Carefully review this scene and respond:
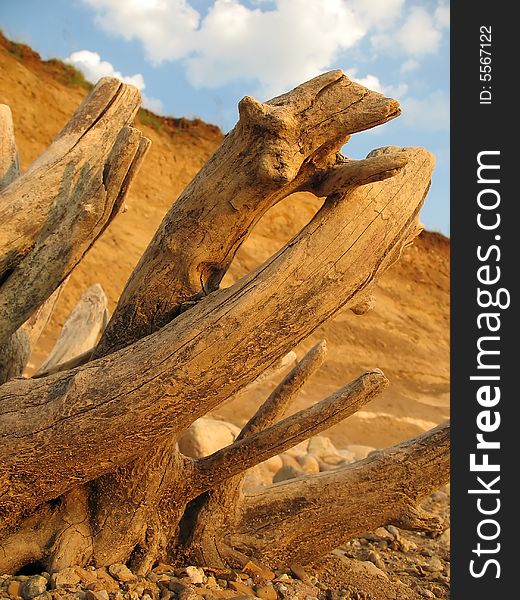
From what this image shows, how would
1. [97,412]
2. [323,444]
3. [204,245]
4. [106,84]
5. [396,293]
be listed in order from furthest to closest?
[396,293] → [323,444] → [106,84] → [204,245] → [97,412]

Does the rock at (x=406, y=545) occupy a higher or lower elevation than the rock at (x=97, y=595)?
higher

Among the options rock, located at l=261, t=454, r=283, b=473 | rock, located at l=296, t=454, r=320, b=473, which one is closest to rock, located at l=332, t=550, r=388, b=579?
rock, located at l=261, t=454, r=283, b=473

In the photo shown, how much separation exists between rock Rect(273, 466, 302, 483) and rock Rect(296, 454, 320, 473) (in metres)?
0.51

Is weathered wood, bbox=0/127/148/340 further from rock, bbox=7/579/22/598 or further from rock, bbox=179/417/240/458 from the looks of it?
rock, bbox=179/417/240/458

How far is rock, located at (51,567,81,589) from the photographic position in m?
2.36

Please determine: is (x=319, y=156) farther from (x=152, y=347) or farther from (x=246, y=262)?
(x=246, y=262)

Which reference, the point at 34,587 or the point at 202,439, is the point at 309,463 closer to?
the point at 202,439

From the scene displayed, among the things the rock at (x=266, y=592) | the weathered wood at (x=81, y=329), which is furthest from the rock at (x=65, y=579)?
the weathered wood at (x=81, y=329)

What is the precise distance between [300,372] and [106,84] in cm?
172

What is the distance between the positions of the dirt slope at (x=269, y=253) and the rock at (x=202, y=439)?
321cm

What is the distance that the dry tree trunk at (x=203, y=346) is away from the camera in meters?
2.22

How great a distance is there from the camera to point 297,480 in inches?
114

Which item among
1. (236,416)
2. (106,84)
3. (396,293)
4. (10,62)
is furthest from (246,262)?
(106,84)

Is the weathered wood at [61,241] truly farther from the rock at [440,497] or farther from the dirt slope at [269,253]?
the dirt slope at [269,253]
